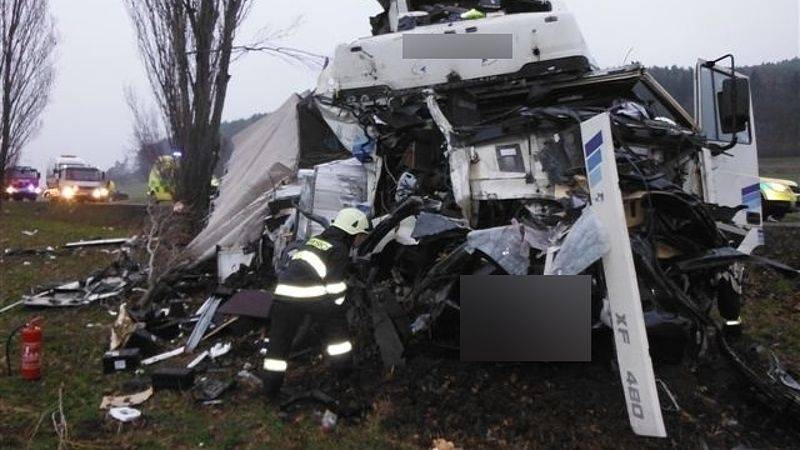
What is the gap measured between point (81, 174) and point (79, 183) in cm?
39

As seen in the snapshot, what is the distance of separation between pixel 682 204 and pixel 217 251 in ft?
16.5

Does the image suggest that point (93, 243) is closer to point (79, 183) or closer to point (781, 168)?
point (79, 183)

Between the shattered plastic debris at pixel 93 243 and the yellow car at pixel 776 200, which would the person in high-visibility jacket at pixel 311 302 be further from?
the yellow car at pixel 776 200

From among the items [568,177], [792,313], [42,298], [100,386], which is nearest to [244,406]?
[100,386]

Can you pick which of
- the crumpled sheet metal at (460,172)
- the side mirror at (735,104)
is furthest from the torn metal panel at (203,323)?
the side mirror at (735,104)

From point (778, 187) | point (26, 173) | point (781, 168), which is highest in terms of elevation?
point (26, 173)

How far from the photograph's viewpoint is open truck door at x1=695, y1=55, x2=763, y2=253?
4.62m

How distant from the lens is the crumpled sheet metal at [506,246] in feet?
12.0

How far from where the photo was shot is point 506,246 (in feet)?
12.3

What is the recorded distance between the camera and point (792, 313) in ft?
21.0

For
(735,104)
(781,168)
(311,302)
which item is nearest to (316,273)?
(311,302)

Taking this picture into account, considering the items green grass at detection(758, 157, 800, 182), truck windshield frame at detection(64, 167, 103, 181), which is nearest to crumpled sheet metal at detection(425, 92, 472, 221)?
green grass at detection(758, 157, 800, 182)

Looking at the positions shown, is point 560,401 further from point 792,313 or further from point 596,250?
point 792,313

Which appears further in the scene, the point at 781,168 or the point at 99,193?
the point at 781,168
